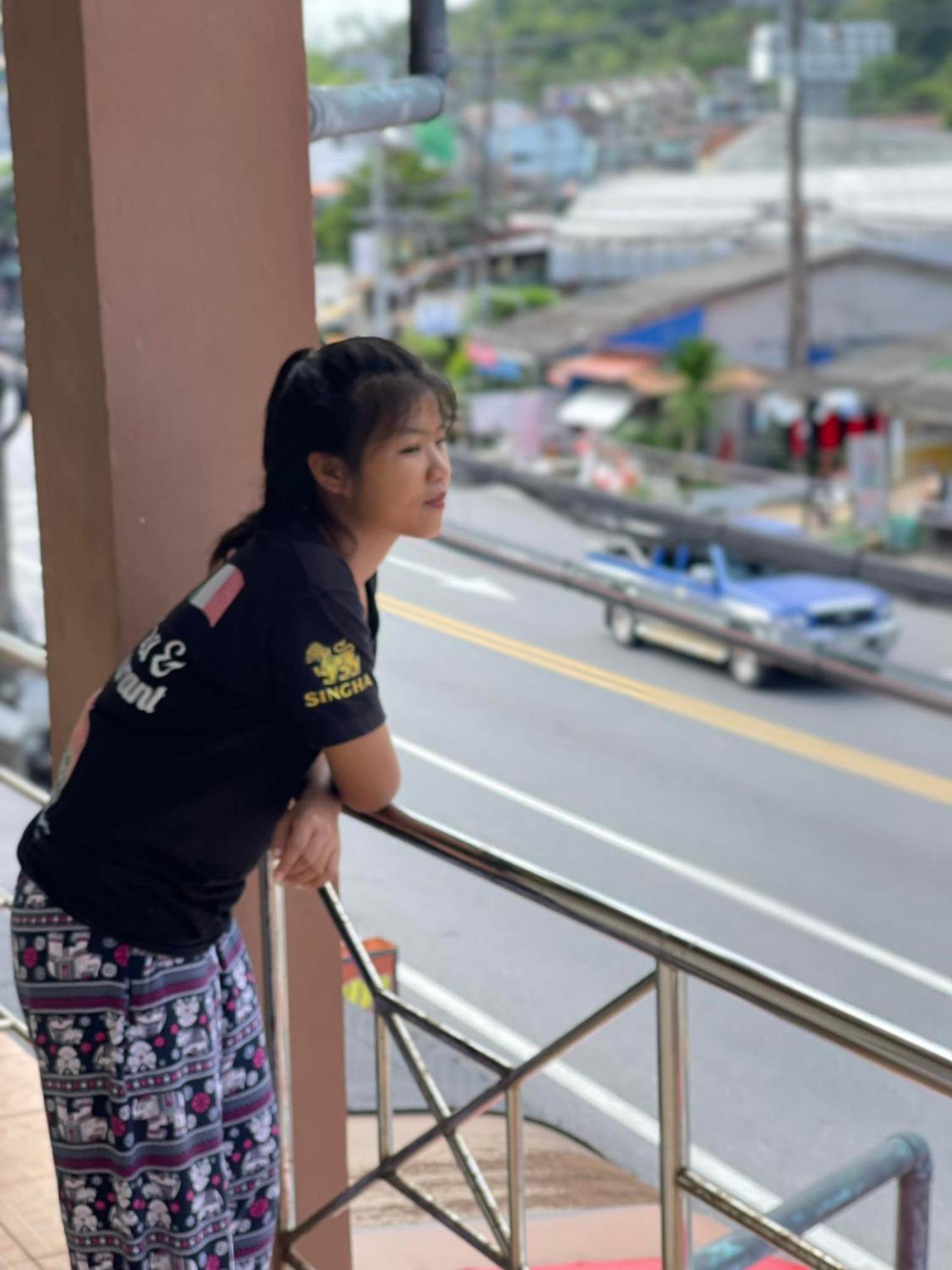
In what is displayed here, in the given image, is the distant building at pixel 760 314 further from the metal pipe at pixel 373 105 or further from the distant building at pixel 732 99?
the metal pipe at pixel 373 105

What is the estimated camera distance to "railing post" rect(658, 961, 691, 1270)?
972 millimetres

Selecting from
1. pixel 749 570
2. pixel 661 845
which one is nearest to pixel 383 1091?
pixel 661 845

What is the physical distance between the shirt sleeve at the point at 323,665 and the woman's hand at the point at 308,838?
10 centimetres

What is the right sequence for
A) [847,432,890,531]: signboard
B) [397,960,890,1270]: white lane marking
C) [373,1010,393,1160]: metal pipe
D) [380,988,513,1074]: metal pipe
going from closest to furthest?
1. [380,988,513,1074]: metal pipe
2. [373,1010,393,1160]: metal pipe
3. [397,960,890,1270]: white lane marking
4. [847,432,890,531]: signboard

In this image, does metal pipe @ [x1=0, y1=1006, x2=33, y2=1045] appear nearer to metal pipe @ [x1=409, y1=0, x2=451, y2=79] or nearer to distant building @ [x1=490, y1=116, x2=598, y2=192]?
metal pipe @ [x1=409, y1=0, x2=451, y2=79]

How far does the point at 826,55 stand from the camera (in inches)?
846

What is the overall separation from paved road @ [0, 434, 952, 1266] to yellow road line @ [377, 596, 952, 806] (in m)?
0.02

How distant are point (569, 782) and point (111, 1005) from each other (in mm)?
10322

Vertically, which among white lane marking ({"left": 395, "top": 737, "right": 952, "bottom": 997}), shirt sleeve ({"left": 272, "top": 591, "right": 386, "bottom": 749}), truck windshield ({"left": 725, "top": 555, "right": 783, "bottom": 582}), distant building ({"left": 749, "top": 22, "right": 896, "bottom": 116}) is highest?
distant building ({"left": 749, "top": 22, "right": 896, "bottom": 116})

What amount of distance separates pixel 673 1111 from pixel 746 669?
36.9 ft

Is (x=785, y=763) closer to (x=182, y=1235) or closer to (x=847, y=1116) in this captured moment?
(x=847, y=1116)

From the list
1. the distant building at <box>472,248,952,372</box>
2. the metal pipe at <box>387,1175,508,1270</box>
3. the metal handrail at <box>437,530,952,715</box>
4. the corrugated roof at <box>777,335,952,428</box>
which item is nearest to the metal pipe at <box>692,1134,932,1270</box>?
the metal pipe at <box>387,1175,508,1270</box>

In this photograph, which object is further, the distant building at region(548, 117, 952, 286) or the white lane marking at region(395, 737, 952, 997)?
the distant building at region(548, 117, 952, 286)

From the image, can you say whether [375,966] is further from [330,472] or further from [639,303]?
[639,303]
